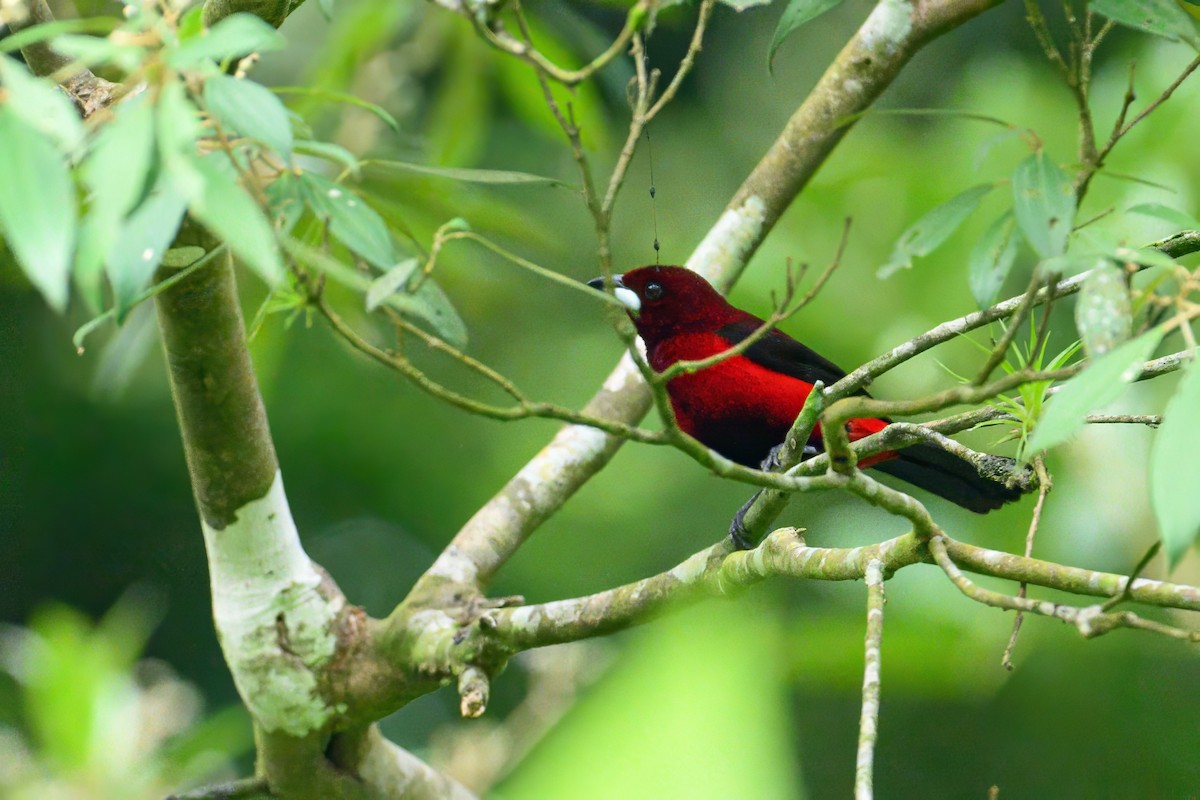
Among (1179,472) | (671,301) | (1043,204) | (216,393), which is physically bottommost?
(216,393)

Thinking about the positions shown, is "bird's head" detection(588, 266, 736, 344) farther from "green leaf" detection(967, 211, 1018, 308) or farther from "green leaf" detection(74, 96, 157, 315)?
"green leaf" detection(74, 96, 157, 315)

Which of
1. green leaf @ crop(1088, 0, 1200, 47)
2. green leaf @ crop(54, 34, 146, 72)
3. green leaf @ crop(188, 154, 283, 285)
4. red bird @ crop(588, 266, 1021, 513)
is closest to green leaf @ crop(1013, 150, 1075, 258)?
green leaf @ crop(1088, 0, 1200, 47)

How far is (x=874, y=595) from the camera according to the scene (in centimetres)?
178

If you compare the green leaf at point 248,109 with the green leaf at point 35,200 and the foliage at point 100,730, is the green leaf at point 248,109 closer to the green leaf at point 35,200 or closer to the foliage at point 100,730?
the green leaf at point 35,200

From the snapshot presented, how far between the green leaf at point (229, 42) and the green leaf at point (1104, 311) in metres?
0.86

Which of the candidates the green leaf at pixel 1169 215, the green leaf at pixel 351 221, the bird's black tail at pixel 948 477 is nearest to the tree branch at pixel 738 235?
the bird's black tail at pixel 948 477

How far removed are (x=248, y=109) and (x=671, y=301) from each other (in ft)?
9.05

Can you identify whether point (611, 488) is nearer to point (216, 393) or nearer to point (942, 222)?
point (216, 393)

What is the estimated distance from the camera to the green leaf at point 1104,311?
3.93 feet

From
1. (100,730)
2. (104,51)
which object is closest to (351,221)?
(104,51)

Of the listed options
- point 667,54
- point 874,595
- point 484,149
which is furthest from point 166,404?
point 874,595

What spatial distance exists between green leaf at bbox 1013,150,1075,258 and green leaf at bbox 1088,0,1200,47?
327mm

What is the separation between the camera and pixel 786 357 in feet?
12.0

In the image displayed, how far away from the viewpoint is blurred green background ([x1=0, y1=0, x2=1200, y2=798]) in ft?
13.0
